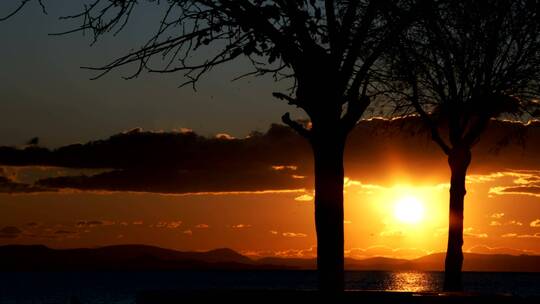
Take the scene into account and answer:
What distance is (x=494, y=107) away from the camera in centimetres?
2808

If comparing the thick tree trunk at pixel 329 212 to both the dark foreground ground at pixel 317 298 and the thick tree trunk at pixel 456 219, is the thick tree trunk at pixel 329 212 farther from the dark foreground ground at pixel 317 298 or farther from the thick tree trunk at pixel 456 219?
the thick tree trunk at pixel 456 219

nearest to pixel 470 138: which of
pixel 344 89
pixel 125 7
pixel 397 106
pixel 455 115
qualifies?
pixel 455 115

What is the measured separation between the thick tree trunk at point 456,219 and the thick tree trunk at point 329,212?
36.5 feet

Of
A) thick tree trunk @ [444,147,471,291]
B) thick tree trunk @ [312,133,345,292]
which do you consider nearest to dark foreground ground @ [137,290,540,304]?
thick tree trunk @ [312,133,345,292]

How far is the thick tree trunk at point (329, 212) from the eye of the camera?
17.2 meters

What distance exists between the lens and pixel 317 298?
16.4 meters

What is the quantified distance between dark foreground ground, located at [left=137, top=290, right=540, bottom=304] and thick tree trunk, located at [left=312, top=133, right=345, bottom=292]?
0.46 m

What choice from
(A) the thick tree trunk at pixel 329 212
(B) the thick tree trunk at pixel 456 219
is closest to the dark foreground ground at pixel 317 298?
(A) the thick tree trunk at pixel 329 212

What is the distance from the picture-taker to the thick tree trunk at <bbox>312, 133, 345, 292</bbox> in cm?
1725

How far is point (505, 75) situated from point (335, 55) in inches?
451

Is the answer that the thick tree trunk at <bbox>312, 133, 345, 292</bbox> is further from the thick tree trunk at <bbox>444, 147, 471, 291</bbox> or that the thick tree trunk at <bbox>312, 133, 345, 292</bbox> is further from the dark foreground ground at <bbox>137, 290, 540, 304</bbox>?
the thick tree trunk at <bbox>444, 147, 471, 291</bbox>

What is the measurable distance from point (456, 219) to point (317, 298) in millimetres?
12492

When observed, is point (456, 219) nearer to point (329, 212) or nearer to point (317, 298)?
point (329, 212)

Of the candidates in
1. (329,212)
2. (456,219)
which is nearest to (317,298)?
(329,212)
